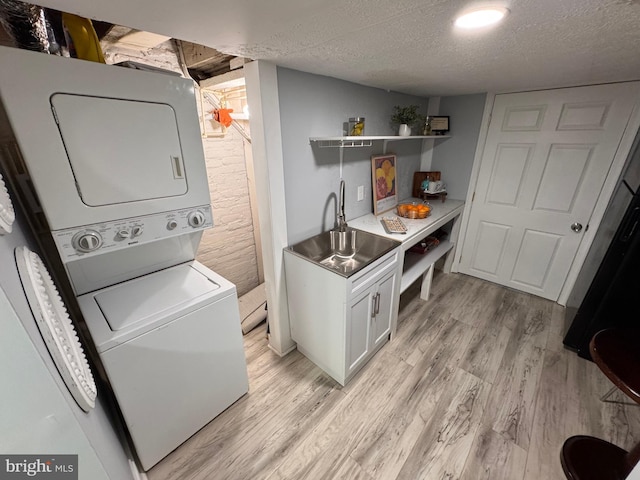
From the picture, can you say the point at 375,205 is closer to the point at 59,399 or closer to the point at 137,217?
the point at 137,217

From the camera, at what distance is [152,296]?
128 cm

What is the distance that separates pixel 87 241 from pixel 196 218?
41 cm

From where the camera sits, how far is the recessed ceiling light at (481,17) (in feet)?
2.72

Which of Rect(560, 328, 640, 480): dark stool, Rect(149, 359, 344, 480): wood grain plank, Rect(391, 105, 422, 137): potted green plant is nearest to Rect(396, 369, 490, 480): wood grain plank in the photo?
Rect(560, 328, 640, 480): dark stool

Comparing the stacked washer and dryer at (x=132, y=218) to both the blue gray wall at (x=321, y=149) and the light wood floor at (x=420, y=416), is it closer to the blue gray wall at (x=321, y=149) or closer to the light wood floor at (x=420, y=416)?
the light wood floor at (x=420, y=416)

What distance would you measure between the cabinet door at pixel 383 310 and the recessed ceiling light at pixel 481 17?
1.34 meters

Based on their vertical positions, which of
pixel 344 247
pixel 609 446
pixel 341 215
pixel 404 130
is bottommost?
pixel 609 446

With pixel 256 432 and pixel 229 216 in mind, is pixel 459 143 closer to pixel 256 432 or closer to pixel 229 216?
pixel 229 216

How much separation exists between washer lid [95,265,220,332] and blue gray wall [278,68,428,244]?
0.68 metres

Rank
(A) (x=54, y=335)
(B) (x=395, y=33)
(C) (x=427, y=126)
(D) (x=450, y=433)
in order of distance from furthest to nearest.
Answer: (C) (x=427, y=126) → (D) (x=450, y=433) → (B) (x=395, y=33) → (A) (x=54, y=335)

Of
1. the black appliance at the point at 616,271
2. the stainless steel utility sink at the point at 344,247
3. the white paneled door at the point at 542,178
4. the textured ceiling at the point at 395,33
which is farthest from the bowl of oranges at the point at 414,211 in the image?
the black appliance at the point at 616,271

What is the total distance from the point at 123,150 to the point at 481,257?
324 centimetres

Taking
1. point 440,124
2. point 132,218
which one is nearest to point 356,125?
point 440,124

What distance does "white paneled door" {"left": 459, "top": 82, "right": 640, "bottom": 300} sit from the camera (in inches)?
80.7
